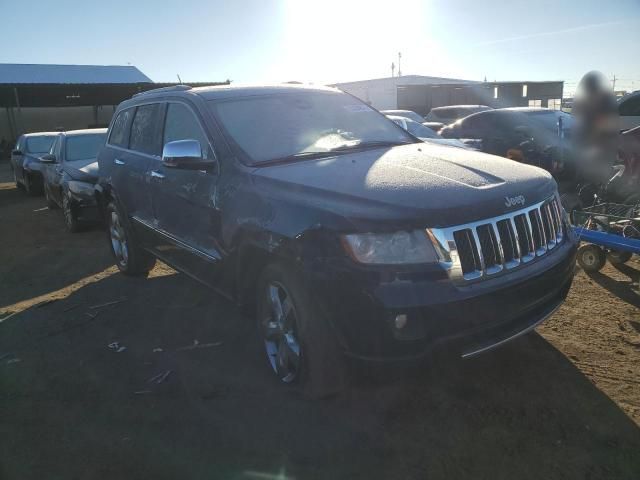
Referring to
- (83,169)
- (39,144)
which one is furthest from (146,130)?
(39,144)

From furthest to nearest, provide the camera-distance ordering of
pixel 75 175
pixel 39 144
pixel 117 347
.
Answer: pixel 39 144 → pixel 75 175 → pixel 117 347

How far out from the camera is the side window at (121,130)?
Result: 5469 mm

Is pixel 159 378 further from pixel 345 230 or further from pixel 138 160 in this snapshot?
pixel 138 160

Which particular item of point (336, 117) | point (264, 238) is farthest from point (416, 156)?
point (264, 238)

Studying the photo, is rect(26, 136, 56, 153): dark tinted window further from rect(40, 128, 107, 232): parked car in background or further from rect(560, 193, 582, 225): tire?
rect(560, 193, 582, 225): tire

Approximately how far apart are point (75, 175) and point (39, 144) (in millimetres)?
6677

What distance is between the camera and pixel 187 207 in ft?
13.0

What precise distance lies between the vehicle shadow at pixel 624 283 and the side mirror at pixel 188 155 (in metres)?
3.63

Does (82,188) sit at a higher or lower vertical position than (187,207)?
lower

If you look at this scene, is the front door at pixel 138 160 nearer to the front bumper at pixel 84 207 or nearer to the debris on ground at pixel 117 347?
the debris on ground at pixel 117 347

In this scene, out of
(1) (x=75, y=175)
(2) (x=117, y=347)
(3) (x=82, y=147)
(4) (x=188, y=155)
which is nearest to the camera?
(4) (x=188, y=155)

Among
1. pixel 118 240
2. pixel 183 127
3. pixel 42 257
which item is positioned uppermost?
pixel 183 127

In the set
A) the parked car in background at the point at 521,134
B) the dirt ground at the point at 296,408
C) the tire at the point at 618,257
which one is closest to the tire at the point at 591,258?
the tire at the point at 618,257

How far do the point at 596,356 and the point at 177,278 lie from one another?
13.5ft
